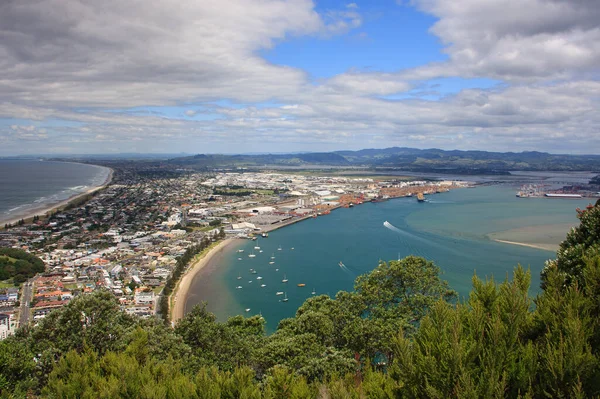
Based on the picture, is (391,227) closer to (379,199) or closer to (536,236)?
(536,236)

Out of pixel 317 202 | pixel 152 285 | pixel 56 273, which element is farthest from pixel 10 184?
pixel 152 285

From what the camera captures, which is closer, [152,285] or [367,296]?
[367,296]

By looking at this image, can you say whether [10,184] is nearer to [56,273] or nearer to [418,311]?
Answer: [56,273]

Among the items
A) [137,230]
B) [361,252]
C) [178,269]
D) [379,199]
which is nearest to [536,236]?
[361,252]

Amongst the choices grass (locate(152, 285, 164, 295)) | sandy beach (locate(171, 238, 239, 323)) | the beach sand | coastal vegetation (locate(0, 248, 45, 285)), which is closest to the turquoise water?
sandy beach (locate(171, 238, 239, 323))

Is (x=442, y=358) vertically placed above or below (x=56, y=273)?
above

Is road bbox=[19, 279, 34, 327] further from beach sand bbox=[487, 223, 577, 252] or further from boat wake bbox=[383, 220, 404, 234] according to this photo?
beach sand bbox=[487, 223, 577, 252]

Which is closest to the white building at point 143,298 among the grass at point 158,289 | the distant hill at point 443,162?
the grass at point 158,289
